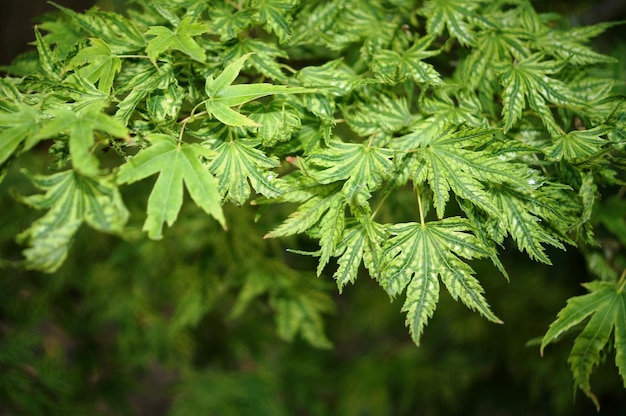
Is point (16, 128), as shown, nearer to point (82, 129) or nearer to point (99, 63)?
point (82, 129)

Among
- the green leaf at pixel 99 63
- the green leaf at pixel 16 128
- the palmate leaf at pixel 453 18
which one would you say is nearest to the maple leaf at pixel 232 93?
the green leaf at pixel 99 63

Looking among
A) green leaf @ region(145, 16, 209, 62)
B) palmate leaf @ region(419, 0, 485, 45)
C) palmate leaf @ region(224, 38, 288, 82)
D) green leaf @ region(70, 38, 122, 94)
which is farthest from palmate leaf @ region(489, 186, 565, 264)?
green leaf @ region(70, 38, 122, 94)

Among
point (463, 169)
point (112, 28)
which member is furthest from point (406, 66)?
point (112, 28)

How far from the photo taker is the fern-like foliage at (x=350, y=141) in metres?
0.95

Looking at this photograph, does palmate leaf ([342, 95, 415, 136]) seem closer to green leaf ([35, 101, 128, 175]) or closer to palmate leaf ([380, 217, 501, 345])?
palmate leaf ([380, 217, 501, 345])

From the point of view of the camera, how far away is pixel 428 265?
3.53ft

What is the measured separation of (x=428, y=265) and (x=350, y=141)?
1.17ft

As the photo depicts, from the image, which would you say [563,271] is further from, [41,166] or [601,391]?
[41,166]

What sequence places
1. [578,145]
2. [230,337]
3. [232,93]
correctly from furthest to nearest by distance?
[230,337] < [578,145] < [232,93]

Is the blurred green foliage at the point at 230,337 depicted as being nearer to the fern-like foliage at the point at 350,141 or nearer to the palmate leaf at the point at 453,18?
the fern-like foliage at the point at 350,141

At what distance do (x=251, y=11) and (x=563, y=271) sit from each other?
6.55ft

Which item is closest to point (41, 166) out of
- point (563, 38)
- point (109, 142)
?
point (109, 142)

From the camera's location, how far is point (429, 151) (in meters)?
1.12

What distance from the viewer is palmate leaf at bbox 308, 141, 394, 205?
3.50 ft
